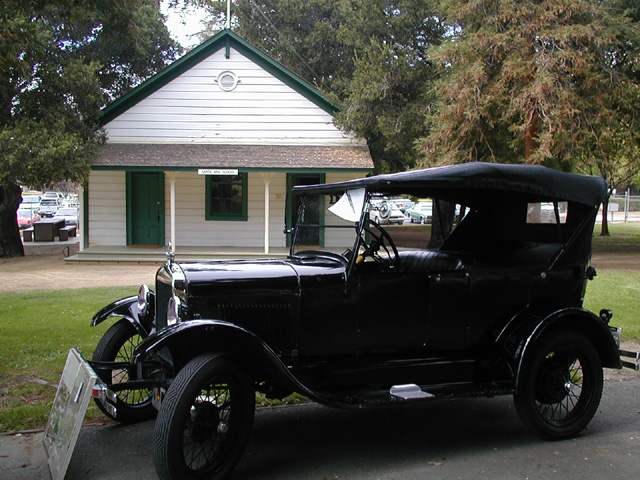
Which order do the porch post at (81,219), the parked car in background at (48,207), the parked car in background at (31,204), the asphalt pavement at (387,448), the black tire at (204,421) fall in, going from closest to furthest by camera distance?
the black tire at (204,421)
the asphalt pavement at (387,448)
the porch post at (81,219)
the parked car in background at (48,207)
the parked car in background at (31,204)

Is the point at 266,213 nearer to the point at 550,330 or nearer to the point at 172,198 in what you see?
the point at 172,198

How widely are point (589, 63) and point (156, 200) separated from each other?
12.4 m

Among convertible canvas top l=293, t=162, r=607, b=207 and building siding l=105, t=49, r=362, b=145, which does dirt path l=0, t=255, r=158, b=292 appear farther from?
convertible canvas top l=293, t=162, r=607, b=207

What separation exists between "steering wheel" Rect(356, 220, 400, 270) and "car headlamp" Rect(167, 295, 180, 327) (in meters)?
1.41

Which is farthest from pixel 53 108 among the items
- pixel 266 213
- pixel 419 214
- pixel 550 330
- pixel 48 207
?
pixel 48 207

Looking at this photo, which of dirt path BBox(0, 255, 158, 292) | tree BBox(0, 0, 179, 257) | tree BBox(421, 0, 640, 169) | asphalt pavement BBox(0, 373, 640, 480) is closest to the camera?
asphalt pavement BBox(0, 373, 640, 480)

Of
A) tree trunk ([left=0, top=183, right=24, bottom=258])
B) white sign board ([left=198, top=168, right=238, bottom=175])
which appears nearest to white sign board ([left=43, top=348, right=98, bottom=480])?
white sign board ([left=198, top=168, right=238, bottom=175])

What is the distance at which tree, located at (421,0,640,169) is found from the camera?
47.4 ft

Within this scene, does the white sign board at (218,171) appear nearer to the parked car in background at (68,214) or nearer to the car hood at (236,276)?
the car hood at (236,276)

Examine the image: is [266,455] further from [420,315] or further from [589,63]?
[589,63]

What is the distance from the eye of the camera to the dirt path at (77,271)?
13.0 m

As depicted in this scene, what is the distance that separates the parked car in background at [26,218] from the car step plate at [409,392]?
2912 cm

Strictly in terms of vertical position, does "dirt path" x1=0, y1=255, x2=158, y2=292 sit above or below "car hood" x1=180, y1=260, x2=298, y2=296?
below

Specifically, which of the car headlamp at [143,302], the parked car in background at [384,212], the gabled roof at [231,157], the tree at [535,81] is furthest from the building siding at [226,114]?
→ the car headlamp at [143,302]
